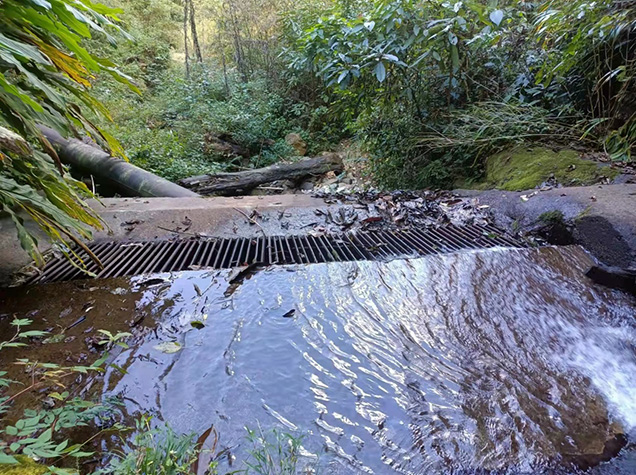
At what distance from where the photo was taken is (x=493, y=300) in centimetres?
209

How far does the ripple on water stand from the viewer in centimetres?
125

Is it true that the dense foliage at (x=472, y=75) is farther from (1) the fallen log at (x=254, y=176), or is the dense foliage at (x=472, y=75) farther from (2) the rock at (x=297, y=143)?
(2) the rock at (x=297, y=143)

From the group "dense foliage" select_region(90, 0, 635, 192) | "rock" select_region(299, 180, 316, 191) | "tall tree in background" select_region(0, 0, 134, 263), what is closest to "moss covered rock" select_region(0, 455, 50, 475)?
"tall tree in background" select_region(0, 0, 134, 263)

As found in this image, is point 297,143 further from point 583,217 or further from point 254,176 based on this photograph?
point 583,217

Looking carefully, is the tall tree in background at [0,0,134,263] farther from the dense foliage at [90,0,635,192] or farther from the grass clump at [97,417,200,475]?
the dense foliage at [90,0,635,192]

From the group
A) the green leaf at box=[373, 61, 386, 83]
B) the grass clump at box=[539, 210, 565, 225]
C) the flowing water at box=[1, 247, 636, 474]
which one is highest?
the green leaf at box=[373, 61, 386, 83]

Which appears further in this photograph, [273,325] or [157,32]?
[157,32]

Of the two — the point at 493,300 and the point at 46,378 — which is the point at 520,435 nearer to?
the point at 493,300

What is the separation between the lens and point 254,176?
253 inches

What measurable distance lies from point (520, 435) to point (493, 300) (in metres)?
0.95

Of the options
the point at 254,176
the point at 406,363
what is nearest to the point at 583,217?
the point at 406,363

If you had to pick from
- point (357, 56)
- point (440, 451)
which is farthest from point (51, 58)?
point (357, 56)

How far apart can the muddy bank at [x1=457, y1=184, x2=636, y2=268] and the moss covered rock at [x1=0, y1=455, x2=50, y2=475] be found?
3072 millimetres

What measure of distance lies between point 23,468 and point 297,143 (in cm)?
872
